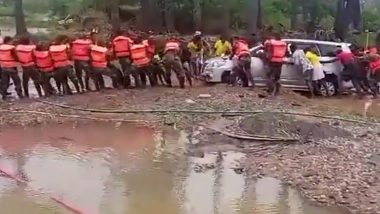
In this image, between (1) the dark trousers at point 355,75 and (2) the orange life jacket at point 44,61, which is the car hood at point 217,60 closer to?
(1) the dark trousers at point 355,75

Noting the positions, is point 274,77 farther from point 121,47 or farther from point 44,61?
point 44,61

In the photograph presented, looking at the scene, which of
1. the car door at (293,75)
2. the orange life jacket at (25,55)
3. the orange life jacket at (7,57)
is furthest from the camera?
the car door at (293,75)

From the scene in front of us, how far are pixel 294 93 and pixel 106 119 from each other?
5.41 m

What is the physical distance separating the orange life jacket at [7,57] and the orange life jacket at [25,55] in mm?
146

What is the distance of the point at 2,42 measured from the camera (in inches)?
651

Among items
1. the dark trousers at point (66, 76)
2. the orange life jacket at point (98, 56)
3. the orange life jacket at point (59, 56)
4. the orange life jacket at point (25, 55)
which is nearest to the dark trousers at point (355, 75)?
the orange life jacket at point (98, 56)

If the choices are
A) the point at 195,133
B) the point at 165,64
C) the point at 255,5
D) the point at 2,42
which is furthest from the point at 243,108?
the point at 255,5

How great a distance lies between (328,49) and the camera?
703 inches

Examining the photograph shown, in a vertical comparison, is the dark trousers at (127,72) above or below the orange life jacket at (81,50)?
below

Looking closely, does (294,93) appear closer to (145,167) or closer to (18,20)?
(145,167)

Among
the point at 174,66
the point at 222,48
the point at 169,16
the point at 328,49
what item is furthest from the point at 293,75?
the point at 169,16

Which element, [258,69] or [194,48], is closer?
[258,69]

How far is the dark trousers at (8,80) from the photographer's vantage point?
638 inches

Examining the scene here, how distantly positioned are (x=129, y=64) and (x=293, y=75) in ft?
13.9
